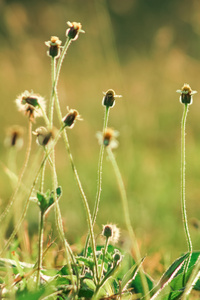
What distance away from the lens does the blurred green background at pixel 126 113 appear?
2145 mm

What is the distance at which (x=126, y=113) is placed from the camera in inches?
137

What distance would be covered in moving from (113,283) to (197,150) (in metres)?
2.49

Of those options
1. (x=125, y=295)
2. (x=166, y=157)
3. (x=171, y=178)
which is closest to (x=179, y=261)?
(x=125, y=295)

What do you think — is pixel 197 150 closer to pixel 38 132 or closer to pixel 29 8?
pixel 38 132

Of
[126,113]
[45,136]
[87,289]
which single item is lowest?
[87,289]

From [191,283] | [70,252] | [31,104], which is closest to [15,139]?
[31,104]

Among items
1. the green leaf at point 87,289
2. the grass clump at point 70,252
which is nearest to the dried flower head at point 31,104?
the grass clump at point 70,252

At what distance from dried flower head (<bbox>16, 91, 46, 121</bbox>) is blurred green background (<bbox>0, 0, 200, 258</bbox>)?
37 cm

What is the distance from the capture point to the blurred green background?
214 centimetres

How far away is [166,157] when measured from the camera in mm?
3344

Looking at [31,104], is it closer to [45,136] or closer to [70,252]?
[45,136]

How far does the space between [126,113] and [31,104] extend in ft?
8.70

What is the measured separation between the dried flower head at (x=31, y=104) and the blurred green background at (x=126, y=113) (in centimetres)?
37

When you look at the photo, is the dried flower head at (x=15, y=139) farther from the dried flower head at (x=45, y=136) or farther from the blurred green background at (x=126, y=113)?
the blurred green background at (x=126, y=113)
